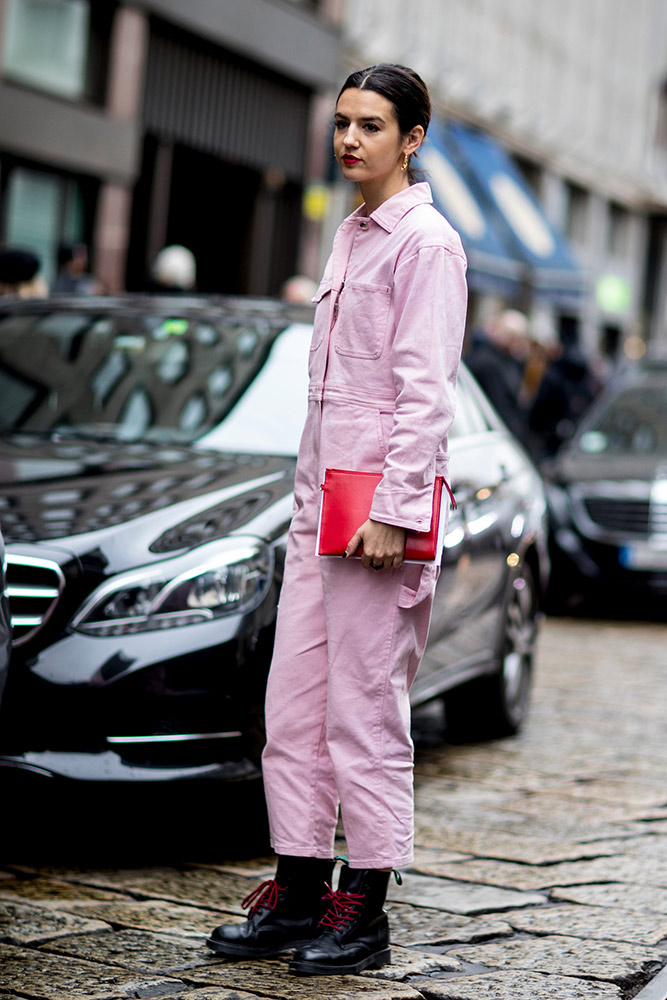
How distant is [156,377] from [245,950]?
2592 mm

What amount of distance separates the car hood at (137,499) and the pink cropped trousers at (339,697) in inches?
32.7

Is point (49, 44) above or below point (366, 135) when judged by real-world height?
above

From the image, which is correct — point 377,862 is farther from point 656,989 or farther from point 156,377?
point 156,377

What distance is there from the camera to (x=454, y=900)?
459 cm

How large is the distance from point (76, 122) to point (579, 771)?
10.6 meters

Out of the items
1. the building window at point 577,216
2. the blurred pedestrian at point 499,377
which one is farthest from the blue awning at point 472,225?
the blurred pedestrian at point 499,377

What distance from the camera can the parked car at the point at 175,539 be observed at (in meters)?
4.50

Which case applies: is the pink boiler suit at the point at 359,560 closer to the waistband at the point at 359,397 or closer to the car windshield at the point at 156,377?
the waistband at the point at 359,397

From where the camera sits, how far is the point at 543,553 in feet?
24.1

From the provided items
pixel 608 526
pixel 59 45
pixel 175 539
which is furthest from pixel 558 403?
pixel 175 539

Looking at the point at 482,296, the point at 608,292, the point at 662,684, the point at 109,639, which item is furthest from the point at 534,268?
the point at 109,639

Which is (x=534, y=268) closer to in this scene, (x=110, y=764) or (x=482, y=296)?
(x=482, y=296)

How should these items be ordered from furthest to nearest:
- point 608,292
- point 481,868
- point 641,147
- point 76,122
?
point 641,147
point 608,292
point 76,122
point 481,868

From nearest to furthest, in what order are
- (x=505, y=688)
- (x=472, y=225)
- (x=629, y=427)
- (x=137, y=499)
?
1. (x=137, y=499)
2. (x=505, y=688)
3. (x=629, y=427)
4. (x=472, y=225)
